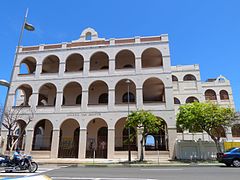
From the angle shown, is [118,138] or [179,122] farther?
[118,138]

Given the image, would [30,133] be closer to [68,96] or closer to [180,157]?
[68,96]

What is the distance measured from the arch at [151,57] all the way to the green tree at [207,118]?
947 cm

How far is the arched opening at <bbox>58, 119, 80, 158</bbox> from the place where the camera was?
23312 mm

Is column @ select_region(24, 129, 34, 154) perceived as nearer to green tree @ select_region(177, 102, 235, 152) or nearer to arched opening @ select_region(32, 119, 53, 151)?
arched opening @ select_region(32, 119, 53, 151)

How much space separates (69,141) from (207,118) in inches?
662

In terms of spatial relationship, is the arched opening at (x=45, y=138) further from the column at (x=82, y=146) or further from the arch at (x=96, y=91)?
the arch at (x=96, y=91)

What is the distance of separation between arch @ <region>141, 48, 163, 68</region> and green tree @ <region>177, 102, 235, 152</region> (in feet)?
31.1

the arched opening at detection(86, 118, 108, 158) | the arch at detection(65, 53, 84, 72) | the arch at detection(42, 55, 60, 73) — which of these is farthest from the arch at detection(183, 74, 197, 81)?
the arch at detection(42, 55, 60, 73)

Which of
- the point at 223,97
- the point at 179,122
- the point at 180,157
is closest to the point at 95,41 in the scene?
the point at 179,122

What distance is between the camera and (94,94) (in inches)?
1074

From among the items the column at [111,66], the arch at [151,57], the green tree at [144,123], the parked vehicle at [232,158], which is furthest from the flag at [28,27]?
the arch at [151,57]

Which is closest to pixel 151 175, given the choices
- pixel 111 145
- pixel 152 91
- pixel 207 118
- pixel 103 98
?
pixel 207 118

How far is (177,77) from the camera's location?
34.1 metres

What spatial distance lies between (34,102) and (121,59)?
42.5 feet
